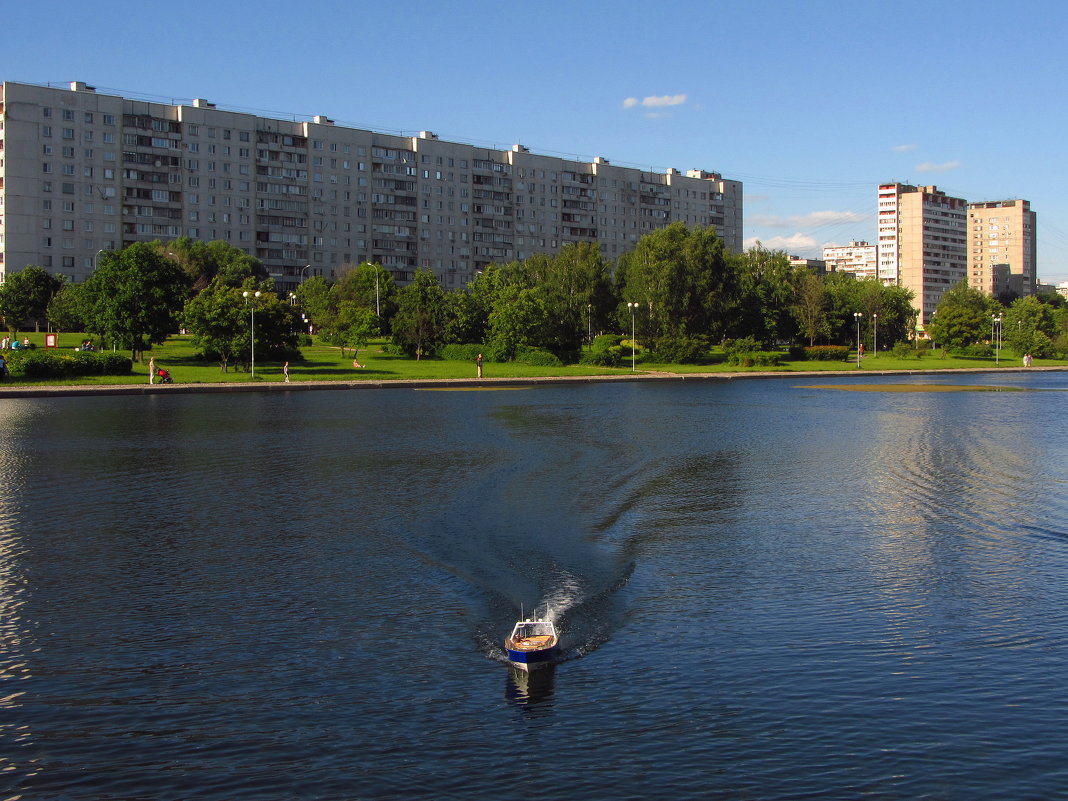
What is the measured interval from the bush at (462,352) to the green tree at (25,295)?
3878 centimetres

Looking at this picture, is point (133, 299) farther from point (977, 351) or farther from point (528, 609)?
point (977, 351)

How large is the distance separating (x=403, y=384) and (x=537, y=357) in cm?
2328

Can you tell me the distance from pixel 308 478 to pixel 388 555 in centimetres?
911

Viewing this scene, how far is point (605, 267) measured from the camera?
110 metres

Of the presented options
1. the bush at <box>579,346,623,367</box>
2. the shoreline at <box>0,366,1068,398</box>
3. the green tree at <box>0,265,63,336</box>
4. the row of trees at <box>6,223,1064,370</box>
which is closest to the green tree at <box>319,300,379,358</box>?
the row of trees at <box>6,223,1064,370</box>

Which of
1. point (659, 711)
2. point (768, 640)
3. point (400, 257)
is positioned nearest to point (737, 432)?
point (768, 640)

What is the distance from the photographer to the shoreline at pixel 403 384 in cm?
5557

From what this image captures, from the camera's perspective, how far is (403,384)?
67.2 meters

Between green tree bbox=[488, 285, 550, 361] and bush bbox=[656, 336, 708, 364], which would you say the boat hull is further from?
bush bbox=[656, 336, 708, 364]

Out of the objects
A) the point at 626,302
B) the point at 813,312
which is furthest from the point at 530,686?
the point at 813,312

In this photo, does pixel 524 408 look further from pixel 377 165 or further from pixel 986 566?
pixel 377 165

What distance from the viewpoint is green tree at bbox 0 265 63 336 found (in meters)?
98.8

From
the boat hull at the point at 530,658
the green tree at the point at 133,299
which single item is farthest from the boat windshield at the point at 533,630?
the green tree at the point at 133,299

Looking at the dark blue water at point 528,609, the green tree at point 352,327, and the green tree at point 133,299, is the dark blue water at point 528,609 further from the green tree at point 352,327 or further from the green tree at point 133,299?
the green tree at point 352,327
